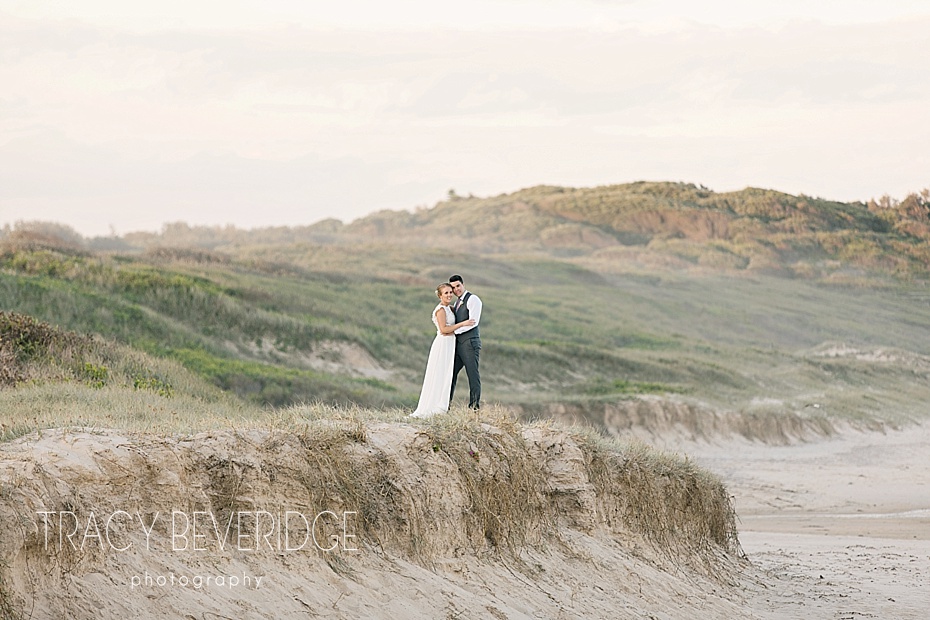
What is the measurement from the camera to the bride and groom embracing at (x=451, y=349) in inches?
542

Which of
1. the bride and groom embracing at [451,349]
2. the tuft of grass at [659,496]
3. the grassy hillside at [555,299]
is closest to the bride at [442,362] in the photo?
the bride and groom embracing at [451,349]

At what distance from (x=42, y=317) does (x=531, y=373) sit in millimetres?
18917

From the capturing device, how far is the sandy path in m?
13.5

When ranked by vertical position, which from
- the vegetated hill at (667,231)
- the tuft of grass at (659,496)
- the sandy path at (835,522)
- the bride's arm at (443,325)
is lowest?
the sandy path at (835,522)

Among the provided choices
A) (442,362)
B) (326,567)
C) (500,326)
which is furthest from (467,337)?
(500,326)

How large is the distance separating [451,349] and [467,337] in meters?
0.26

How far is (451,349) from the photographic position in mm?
14000

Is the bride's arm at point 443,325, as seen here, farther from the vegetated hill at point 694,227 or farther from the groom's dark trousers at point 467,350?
the vegetated hill at point 694,227

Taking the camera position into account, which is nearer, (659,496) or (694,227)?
(659,496)

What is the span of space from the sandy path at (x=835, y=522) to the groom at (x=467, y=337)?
408 centimetres

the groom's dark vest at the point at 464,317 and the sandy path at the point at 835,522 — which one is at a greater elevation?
the groom's dark vest at the point at 464,317

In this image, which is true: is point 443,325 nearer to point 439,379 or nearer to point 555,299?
point 439,379

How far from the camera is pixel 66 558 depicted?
23.3 ft

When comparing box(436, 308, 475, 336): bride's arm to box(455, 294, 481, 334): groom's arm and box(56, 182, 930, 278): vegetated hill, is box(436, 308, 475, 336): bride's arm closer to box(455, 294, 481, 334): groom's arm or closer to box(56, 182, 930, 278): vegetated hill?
box(455, 294, 481, 334): groom's arm
